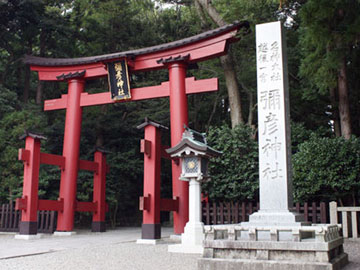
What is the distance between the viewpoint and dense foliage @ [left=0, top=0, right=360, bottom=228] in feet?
35.9

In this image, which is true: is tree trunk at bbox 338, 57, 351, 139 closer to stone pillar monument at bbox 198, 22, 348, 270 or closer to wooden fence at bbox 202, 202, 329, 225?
wooden fence at bbox 202, 202, 329, 225

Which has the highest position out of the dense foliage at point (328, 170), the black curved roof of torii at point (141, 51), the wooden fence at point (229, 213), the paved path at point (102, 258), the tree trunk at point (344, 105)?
the black curved roof of torii at point (141, 51)

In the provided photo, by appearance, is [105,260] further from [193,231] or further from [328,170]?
[328,170]

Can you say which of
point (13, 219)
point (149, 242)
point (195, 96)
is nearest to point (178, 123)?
point (149, 242)

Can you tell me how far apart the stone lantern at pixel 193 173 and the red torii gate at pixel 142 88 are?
→ 2.11m

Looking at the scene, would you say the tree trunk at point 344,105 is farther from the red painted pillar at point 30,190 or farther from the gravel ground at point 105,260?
the red painted pillar at point 30,190

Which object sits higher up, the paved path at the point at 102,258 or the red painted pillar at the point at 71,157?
the red painted pillar at the point at 71,157

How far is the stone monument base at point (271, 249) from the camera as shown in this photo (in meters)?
5.41

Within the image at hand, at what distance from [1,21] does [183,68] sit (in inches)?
389

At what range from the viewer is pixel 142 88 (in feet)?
42.5

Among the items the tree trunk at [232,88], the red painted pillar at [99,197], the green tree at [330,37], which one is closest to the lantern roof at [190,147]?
the green tree at [330,37]

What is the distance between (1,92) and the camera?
1587 cm

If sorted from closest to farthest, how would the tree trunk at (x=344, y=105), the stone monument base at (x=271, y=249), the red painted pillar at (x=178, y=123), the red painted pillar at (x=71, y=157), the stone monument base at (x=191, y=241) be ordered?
the stone monument base at (x=271, y=249)
the stone monument base at (x=191, y=241)
the red painted pillar at (x=178, y=123)
the tree trunk at (x=344, y=105)
the red painted pillar at (x=71, y=157)

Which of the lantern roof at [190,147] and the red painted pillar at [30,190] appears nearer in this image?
the lantern roof at [190,147]
